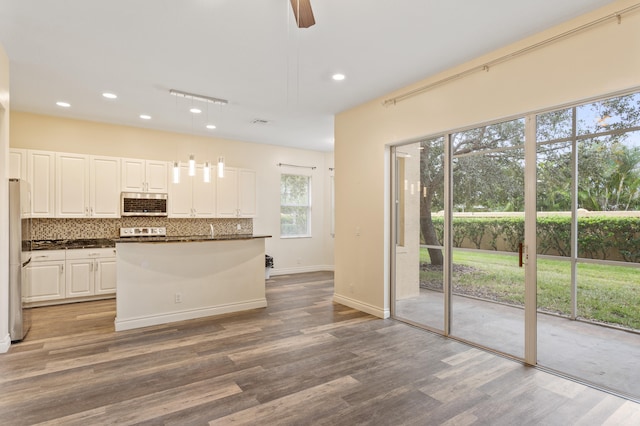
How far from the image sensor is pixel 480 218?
3672mm

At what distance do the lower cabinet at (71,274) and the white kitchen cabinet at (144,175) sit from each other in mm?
1173

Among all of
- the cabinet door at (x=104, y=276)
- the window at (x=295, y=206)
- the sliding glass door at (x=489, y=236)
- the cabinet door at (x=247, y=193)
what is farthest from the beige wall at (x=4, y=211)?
the window at (x=295, y=206)

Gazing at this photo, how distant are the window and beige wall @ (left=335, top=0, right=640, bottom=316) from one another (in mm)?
2816

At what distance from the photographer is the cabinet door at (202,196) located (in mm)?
6527

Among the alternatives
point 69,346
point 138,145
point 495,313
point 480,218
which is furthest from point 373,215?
point 138,145

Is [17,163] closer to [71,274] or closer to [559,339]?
[71,274]

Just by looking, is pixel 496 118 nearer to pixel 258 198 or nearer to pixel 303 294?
pixel 303 294

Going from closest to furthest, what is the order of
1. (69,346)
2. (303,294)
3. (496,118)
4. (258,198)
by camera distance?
(496,118)
(69,346)
(303,294)
(258,198)

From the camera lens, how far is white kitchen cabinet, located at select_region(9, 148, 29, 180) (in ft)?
16.6

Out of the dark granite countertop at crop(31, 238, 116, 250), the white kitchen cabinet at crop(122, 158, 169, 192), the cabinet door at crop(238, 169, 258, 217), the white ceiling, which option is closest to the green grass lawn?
the white ceiling

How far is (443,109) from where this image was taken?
12.6 feet

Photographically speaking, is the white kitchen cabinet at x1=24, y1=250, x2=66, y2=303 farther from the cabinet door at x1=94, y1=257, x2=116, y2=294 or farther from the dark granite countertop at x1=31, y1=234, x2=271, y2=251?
the cabinet door at x1=94, y1=257, x2=116, y2=294

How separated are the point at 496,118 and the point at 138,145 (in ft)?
19.0

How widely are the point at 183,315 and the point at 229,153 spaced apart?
12.2ft
